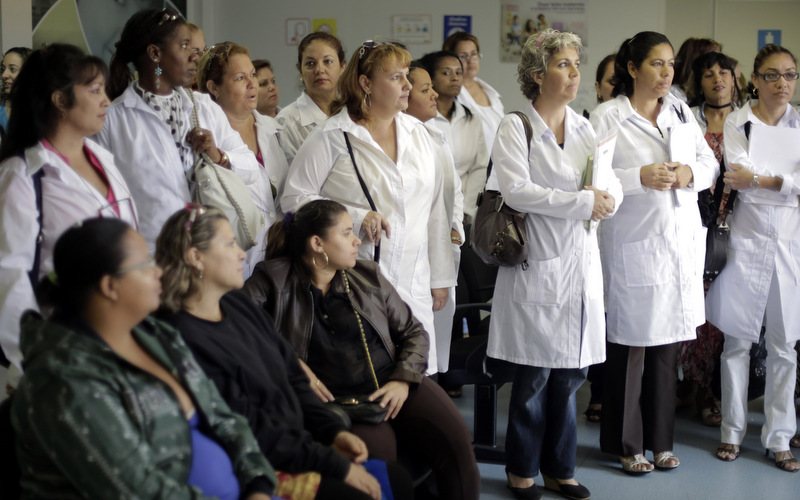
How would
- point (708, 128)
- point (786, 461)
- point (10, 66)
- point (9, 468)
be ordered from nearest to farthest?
point (9, 468) < point (786, 461) < point (708, 128) < point (10, 66)

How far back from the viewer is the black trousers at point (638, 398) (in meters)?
3.34

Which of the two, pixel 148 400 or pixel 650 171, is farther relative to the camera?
pixel 650 171

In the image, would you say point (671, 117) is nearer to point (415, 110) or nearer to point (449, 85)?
point (415, 110)

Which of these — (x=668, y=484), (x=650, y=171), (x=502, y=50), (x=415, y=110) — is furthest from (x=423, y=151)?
(x=502, y=50)

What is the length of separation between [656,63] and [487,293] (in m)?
1.36

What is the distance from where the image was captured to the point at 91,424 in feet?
4.85

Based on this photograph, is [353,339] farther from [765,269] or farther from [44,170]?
[765,269]

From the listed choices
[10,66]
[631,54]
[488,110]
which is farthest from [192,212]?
[488,110]

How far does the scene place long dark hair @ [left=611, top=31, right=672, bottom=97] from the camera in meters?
3.24

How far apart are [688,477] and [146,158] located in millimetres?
2344

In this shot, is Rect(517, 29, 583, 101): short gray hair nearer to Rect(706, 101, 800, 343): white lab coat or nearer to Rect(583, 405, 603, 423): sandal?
Rect(706, 101, 800, 343): white lab coat

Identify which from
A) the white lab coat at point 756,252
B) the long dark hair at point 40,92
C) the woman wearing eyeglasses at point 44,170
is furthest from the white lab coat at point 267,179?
the white lab coat at point 756,252

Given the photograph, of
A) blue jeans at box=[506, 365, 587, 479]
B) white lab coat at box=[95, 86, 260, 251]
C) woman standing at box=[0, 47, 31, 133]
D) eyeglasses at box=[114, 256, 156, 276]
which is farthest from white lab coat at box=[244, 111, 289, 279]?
woman standing at box=[0, 47, 31, 133]

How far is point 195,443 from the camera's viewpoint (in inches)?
67.5
